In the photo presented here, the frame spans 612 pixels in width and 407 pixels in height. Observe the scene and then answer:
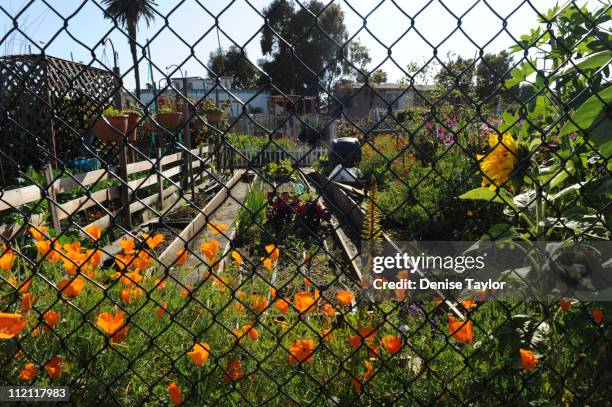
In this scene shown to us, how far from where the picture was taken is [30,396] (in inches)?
60.9

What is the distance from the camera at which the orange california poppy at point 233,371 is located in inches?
64.9

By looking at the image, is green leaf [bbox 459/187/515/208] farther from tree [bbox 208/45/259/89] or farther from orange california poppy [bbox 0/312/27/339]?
orange california poppy [bbox 0/312/27/339]

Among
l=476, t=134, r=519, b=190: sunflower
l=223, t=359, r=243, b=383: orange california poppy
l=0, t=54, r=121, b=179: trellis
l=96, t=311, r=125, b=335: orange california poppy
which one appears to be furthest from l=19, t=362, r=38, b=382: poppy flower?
l=0, t=54, r=121, b=179: trellis

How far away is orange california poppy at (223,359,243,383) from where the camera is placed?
165 centimetres

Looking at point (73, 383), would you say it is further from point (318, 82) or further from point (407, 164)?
point (407, 164)

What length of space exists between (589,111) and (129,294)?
5.34 feet

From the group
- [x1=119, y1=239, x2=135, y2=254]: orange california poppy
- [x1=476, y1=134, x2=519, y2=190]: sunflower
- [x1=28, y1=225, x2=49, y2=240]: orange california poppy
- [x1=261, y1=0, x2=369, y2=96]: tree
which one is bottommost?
[x1=28, y1=225, x2=49, y2=240]: orange california poppy

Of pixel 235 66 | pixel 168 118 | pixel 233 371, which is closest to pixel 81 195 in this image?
pixel 168 118

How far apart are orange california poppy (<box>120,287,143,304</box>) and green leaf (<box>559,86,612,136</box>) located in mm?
1526

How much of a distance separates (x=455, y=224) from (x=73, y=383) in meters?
4.09

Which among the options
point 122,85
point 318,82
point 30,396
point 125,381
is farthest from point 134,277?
Answer: point 318,82

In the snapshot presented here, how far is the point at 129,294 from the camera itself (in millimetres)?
1836

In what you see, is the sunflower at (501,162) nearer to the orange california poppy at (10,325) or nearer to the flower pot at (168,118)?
the orange california poppy at (10,325)

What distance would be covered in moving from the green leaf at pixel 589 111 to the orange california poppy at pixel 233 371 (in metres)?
1.25
